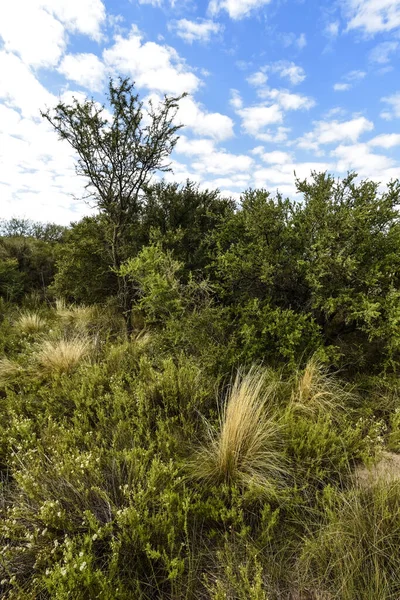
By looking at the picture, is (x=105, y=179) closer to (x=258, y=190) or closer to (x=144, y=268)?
(x=144, y=268)

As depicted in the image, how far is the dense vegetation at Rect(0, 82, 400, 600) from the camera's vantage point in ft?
5.83

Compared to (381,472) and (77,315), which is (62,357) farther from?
(381,472)

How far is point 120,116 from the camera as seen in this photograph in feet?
18.9

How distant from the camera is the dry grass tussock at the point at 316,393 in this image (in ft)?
10.4

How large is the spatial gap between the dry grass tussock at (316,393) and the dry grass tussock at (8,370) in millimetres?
3911

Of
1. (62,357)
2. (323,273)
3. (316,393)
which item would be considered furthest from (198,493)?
(62,357)

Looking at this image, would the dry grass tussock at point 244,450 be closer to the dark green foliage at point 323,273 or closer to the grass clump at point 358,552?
the grass clump at point 358,552

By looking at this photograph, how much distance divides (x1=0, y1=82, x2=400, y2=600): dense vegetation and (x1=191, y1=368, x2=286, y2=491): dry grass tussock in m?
0.02

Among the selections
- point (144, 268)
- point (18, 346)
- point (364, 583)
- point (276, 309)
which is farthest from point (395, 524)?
point (18, 346)

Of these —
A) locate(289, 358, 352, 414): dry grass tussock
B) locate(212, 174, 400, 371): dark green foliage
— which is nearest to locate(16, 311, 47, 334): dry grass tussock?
locate(212, 174, 400, 371): dark green foliage

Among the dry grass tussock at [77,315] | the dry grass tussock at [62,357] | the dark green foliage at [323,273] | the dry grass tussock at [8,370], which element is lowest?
the dry grass tussock at [8,370]

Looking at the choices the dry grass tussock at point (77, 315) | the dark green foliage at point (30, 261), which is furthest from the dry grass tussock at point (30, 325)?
the dark green foliage at point (30, 261)

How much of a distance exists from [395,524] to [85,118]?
7083 mm

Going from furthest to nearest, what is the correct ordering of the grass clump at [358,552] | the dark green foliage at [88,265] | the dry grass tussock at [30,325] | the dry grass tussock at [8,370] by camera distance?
the dark green foliage at [88,265] → the dry grass tussock at [30,325] → the dry grass tussock at [8,370] → the grass clump at [358,552]
